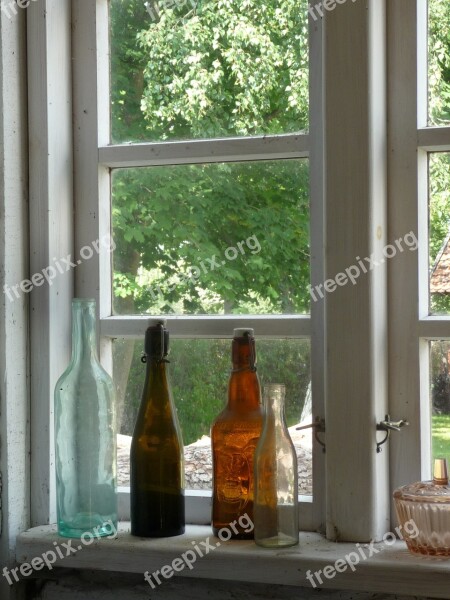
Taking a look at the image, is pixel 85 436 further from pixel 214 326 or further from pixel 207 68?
pixel 207 68

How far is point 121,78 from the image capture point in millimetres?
1438

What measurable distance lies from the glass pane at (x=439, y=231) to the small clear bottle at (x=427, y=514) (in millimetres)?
236

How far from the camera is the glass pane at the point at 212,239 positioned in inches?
52.7

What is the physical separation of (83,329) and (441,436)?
55 centimetres

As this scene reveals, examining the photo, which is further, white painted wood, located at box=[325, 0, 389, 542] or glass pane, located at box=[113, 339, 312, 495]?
glass pane, located at box=[113, 339, 312, 495]

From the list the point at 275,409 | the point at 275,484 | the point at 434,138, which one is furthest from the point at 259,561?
the point at 434,138

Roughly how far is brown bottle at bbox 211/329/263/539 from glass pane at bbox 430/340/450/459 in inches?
9.9

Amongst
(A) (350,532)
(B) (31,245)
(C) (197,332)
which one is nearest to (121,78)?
(B) (31,245)

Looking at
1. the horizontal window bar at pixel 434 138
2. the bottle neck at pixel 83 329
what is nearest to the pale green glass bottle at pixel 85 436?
the bottle neck at pixel 83 329

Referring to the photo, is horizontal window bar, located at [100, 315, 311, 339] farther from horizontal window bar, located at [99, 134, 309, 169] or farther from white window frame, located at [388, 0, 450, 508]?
horizontal window bar, located at [99, 134, 309, 169]

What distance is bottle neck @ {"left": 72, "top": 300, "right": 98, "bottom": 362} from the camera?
52.1 inches

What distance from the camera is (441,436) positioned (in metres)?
1.26

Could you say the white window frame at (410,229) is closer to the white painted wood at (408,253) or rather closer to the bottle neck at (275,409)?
the white painted wood at (408,253)

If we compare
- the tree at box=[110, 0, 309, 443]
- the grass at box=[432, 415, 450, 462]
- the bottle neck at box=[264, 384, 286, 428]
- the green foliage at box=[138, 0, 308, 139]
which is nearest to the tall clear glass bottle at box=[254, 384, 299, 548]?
the bottle neck at box=[264, 384, 286, 428]
